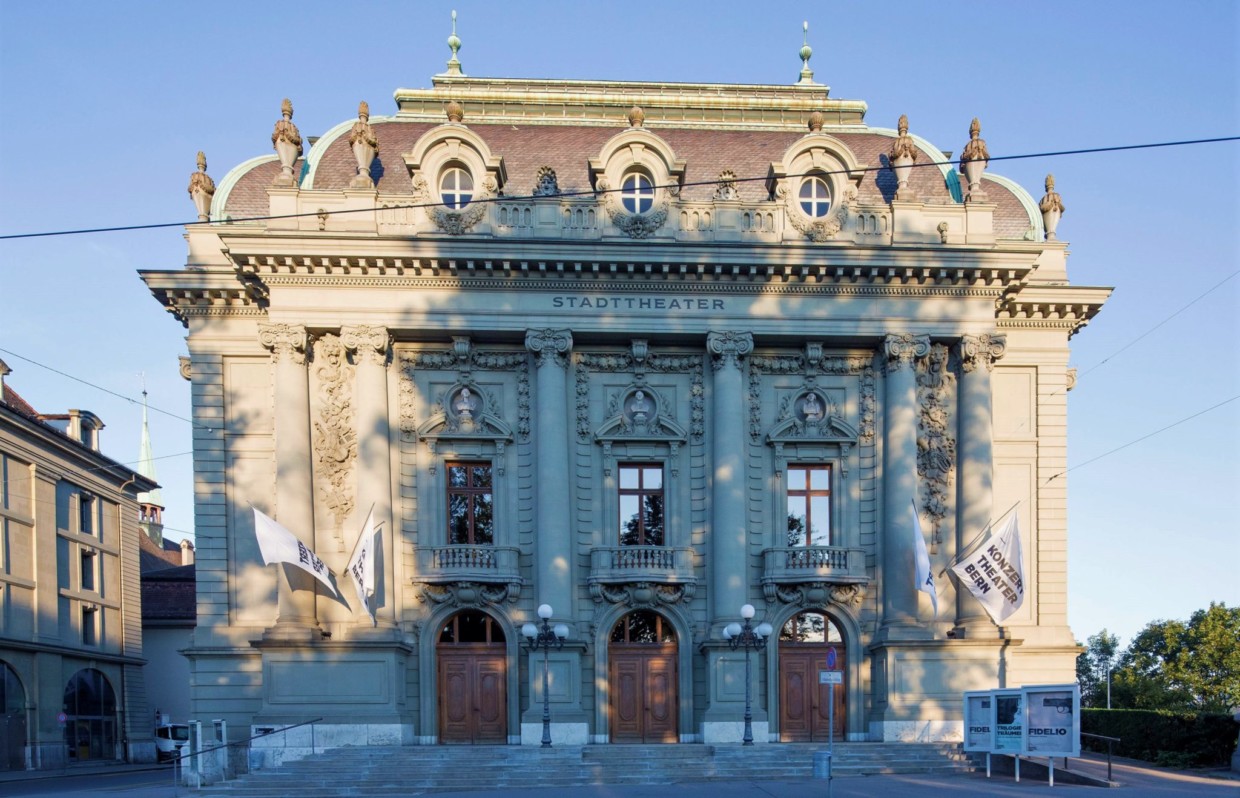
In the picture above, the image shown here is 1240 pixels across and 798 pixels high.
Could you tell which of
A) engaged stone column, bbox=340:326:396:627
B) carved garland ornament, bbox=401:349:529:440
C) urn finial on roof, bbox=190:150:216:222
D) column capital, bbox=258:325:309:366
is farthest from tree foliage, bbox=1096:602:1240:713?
urn finial on roof, bbox=190:150:216:222

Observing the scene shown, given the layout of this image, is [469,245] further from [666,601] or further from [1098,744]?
[1098,744]

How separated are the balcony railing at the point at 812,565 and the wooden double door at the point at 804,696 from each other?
2027 millimetres

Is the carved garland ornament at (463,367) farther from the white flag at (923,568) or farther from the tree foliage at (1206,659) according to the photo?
the tree foliage at (1206,659)

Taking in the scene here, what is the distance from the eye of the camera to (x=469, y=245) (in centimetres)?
2958

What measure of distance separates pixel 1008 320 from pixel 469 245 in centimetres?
1573

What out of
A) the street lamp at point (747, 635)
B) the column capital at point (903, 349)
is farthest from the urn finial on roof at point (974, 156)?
the street lamp at point (747, 635)

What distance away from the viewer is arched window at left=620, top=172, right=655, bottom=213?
102 ft

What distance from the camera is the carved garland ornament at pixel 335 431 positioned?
29.5m

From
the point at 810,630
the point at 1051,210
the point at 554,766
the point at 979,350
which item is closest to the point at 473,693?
the point at 554,766

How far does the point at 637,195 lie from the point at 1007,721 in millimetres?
16172

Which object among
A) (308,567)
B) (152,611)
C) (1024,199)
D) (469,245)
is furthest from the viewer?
(152,611)

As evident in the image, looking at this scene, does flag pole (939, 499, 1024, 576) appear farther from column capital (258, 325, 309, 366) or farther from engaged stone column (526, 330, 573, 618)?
column capital (258, 325, 309, 366)

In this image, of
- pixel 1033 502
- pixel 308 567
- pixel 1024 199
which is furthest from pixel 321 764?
pixel 1024 199

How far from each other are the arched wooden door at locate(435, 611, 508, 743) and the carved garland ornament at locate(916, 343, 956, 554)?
12088 millimetres
